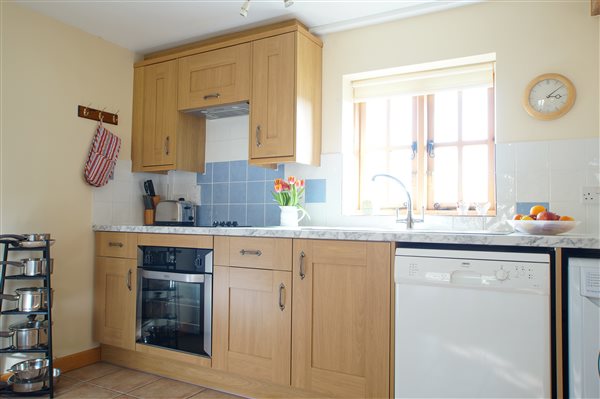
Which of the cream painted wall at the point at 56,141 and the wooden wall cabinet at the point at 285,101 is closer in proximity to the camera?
the cream painted wall at the point at 56,141

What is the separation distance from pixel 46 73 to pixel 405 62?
2.28m

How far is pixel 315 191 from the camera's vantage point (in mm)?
3000

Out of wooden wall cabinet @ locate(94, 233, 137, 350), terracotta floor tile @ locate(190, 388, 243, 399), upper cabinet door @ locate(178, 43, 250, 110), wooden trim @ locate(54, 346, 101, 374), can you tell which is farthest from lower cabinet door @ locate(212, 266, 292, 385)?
upper cabinet door @ locate(178, 43, 250, 110)

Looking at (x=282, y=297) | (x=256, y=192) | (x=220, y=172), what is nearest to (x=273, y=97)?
(x=256, y=192)

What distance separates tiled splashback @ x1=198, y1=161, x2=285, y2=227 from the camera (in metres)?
3.17

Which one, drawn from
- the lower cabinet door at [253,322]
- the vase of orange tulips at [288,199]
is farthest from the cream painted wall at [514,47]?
the lower cabinet door at [253,322]

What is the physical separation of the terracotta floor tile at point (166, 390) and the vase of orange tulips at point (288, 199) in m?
1.13

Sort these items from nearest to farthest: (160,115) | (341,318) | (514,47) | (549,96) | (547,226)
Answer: (547,226) → (341,318) → (549,96) → (514,47) → (160,115)

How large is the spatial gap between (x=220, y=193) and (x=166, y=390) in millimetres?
1425

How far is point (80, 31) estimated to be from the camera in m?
3.06

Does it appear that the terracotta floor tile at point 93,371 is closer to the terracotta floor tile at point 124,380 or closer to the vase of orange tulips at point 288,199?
the terracotta floor tile at point 124,380

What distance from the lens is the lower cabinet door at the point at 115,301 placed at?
2.84m

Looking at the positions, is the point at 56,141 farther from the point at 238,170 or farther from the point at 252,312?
the point at 252,312

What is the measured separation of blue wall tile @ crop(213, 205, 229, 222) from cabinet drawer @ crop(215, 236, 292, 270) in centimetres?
84
